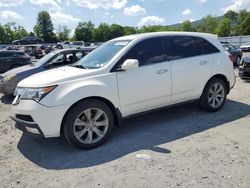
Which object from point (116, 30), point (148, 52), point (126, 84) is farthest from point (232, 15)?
point (126, 84)

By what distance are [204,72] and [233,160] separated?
2479 mm

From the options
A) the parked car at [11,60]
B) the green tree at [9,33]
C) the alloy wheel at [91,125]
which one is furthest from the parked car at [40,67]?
the green tree at [9,33]

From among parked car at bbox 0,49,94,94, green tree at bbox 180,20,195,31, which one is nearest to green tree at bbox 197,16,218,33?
green tree at bbox 180,20,195,31

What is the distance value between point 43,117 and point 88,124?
74 centimetres

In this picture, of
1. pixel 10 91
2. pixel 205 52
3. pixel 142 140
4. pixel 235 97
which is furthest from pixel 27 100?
pixel 235 97

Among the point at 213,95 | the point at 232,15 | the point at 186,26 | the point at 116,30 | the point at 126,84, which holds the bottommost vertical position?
the point at 186,26

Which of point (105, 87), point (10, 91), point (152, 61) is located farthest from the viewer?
point (10, 91)

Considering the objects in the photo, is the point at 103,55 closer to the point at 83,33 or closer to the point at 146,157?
the point at 146,157

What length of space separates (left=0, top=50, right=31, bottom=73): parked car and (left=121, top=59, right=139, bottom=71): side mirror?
12129mm

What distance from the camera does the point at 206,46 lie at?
21.1ft

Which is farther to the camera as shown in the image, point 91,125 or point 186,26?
point 186,26

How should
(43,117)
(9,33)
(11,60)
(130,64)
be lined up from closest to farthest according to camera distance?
(43,117) < (130,64) < (11,60) < (9,33)

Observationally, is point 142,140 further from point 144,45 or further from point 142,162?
point 144,45

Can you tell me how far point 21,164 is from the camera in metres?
4.49
